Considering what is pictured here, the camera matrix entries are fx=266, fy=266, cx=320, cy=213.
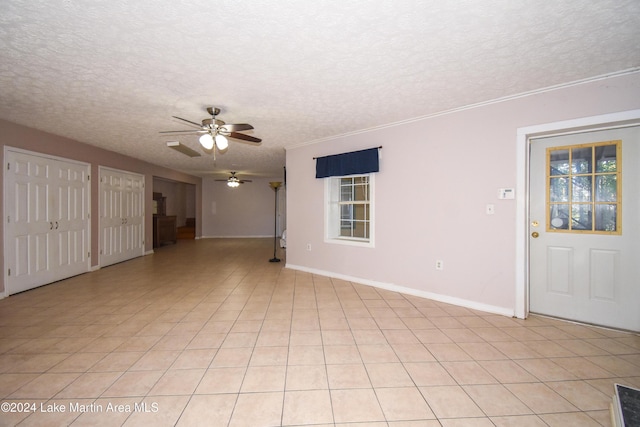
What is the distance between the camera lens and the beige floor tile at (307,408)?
5.15 ft

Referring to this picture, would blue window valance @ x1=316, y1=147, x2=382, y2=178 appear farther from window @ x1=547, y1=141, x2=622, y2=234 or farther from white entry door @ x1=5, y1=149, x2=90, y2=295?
white entry door @ x1=5, y1=149, x2=90, y2=295

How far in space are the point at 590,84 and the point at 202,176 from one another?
10.6m

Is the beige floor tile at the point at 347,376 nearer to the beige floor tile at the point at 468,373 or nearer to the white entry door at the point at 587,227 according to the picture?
the beige floor tile at the point at 468,373

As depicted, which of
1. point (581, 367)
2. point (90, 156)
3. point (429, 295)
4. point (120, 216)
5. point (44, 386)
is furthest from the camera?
point (120, 216)

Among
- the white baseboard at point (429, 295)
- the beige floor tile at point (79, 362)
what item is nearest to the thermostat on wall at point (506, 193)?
the white baseboard at point (429, 295)

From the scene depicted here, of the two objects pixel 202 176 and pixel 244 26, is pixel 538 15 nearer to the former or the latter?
pixel 244 26

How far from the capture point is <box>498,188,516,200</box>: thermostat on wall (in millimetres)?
3025

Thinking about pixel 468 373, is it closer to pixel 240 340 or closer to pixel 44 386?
pixel 240 340

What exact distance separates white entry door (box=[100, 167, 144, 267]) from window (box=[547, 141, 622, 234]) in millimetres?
7574

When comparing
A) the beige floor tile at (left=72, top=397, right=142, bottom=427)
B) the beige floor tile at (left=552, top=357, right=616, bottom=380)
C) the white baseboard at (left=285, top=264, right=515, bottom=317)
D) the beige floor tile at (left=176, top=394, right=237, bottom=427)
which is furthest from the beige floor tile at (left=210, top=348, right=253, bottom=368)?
the beige floor tile at (left=552, top=357, right=616, bottom=380)

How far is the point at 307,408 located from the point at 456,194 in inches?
116

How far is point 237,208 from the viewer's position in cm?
1096

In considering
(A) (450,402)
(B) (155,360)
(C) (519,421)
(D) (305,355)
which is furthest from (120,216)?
(C) (519,421)

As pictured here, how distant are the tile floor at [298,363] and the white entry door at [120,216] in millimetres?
2229
